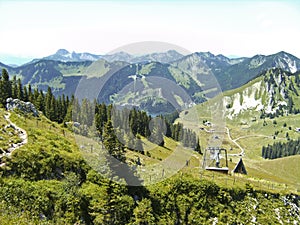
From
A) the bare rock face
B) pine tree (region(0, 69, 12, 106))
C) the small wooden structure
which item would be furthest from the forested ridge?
pine tree (region(0, 69, 12, 106))

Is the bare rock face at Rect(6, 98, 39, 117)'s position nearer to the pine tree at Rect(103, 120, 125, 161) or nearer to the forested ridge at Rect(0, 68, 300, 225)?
the forested ridge at Rect(0, 68, 300, 225)

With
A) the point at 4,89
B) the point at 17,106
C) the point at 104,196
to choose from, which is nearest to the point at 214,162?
the point at 104,196

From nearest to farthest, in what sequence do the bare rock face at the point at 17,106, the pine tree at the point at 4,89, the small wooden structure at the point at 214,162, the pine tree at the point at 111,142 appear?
the pine tree at the point at 111,142 → the small wooden structure at the point at 214,162 → the bare rock face at the point at 17,106 → the pine tree at the point at 4,89

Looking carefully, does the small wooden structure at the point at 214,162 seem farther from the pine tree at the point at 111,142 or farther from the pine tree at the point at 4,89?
the pine tree at the point at 4,89

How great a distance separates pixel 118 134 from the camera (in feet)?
124

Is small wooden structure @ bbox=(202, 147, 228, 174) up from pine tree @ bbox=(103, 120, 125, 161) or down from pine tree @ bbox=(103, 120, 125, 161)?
down

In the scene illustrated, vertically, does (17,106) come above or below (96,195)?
above

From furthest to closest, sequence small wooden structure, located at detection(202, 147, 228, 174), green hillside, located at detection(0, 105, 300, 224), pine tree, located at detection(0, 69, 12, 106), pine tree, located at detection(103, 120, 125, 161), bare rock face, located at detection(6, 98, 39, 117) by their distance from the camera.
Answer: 1. pine tree, located at detection(0, 69, 12, 106)
2. bare rock face, located at detection(6, 98, 39, 117)
3. small wooden structure, located at detection(202, 147, 228, 174)
4. pine tree, located at detection(103, 120, 125, 161)
5. green hillside, located at detection(0, 105, 300, 224)

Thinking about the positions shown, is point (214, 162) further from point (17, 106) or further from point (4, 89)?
point (4, 89)

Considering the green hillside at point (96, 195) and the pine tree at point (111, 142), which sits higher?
the pine tree at point (111, 142)

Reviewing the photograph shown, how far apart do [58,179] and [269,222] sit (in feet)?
109

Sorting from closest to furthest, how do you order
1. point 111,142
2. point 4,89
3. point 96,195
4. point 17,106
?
point 96,195 < point 111,142 < point 17,106 < point 4,89

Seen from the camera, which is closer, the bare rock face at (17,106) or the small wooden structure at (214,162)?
the small wooden structure at (214,162)

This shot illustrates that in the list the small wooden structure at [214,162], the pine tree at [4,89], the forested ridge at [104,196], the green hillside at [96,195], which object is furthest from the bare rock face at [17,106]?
the small wooden structure at [214,162]
